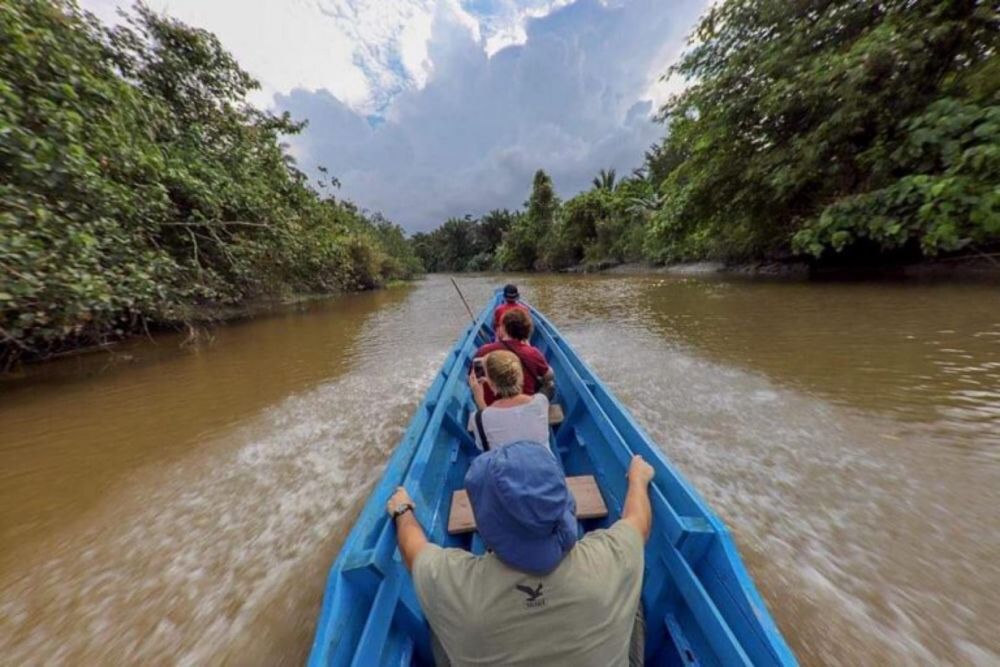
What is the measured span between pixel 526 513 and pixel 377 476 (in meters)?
2.87

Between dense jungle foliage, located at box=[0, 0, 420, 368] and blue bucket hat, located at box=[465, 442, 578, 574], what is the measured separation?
5348 millimetres

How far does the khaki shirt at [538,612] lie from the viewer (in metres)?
0.99

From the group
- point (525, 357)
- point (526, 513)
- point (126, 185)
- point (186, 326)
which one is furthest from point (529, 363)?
point (186, 326)

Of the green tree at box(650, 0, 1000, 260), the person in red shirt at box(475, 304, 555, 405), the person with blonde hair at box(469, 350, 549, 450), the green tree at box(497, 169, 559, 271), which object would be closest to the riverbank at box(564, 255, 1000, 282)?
the green tree at box(650, 0, 1000, 260)

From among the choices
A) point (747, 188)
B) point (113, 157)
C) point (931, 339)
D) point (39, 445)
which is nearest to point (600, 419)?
point (39, 445)

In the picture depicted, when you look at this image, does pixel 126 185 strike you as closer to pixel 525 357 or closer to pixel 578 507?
pixel 525 357

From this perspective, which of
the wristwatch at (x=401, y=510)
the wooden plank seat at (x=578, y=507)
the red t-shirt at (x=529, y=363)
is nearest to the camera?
the wristwatch at (x=401, y=510)

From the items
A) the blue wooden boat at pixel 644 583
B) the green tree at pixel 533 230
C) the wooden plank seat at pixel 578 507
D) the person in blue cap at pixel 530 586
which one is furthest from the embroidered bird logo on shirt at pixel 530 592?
the green tree at pixel 533 230

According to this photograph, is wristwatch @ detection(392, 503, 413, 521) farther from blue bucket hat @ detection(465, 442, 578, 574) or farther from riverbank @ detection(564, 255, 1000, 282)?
riverbank @ detection(564, 255, 1000, 282)

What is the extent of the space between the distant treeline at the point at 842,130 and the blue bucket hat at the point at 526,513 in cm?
699

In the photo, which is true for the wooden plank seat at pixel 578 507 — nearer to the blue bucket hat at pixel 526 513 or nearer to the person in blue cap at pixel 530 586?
the person in blue cap at pixel 530 586

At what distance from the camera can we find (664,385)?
5.04m

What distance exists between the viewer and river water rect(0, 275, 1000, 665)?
79.0 inches

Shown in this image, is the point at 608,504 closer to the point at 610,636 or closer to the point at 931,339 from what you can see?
the point at 610,636
